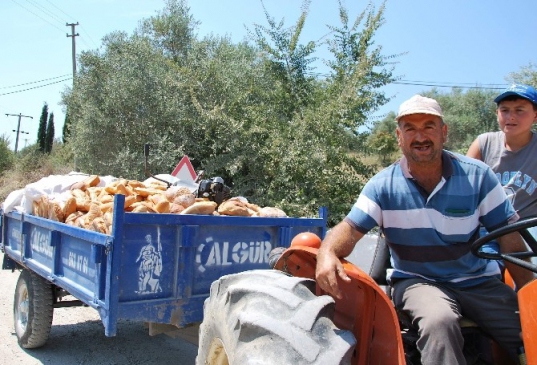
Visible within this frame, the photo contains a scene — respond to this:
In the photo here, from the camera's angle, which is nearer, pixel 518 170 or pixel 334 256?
pixel 334 256

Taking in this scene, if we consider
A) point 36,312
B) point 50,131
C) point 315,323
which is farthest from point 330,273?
point 50,131

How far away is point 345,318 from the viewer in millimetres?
2410

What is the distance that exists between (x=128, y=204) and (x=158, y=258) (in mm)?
904

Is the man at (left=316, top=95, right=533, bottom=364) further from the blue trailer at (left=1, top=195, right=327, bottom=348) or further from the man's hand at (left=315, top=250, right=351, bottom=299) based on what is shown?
the blue trailer at (left=1, top=195, right=327, bottom=348)

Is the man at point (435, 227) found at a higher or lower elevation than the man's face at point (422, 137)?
lower

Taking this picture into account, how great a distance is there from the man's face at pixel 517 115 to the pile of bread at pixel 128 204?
2.13m

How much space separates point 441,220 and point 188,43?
15933 millimetres

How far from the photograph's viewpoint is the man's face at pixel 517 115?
9.88 ft

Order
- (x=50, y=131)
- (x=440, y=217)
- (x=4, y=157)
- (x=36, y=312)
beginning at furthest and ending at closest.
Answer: (x=50, y=131), (x=4, y=157), (x=36, y=312), (x=440, y=217)

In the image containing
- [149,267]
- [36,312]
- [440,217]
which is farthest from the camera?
[36,312]

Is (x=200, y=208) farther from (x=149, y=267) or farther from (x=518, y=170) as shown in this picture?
(x=518, y=170)

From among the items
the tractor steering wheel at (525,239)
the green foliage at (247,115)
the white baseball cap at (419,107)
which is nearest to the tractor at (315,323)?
the tractor steering wheel at (525,239)

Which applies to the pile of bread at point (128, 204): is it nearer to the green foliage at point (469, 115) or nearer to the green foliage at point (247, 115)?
the green foliage at point (247, 115)

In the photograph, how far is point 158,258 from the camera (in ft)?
12.3
